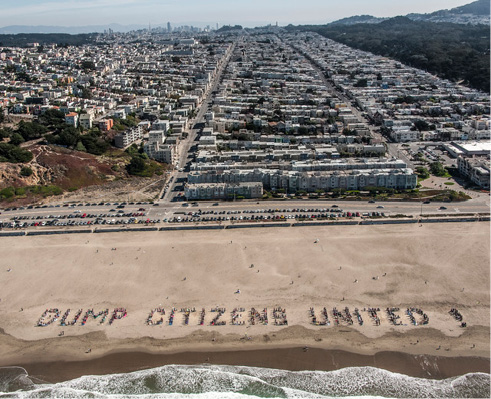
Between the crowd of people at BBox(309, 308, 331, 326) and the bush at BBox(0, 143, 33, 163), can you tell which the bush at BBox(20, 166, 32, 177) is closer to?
the bush at BBox(0, 143, 33, 163)

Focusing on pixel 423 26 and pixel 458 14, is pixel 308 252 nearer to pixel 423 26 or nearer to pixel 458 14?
pixel 423 26

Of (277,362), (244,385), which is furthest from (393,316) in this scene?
(244,385)

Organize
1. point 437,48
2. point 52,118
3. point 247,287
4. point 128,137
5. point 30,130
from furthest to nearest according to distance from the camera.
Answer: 1. point 437,48
2. point 52,118
3. point 128,137
4. point 30,130
5. point 247,287

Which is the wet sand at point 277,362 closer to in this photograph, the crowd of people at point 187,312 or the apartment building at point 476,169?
the crowd of people at point 187,312

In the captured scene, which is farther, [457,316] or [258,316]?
[258,316]

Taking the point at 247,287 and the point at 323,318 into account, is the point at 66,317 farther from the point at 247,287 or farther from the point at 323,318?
the point at 323,318

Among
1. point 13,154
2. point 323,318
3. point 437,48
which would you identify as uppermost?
point 437,48

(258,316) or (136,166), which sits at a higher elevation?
(136,166)

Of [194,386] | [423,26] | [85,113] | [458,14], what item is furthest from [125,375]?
[458,14]
